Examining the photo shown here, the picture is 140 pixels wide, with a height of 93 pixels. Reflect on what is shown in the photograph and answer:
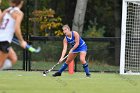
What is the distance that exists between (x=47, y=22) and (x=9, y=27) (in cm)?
2187

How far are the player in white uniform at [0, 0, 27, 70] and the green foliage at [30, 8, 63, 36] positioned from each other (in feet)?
67.4

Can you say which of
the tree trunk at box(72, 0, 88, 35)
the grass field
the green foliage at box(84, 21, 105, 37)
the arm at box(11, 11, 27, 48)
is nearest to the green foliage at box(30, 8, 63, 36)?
the green foliage at box(84, 21, 105, 37)

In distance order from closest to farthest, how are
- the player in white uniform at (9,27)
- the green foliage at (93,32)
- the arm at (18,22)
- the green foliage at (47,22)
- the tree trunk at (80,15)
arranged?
the arm at (18,22), the player in white uniform at (9,27), the tree trunk at (80,15), the green foliage at (47,22), the green foliage at (93,32)

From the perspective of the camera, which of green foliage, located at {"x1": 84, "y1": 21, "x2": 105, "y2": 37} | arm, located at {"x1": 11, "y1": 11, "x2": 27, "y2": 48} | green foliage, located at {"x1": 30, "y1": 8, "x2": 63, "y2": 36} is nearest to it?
arm, located at {"x1": 11, "y1": 11, "x2": 27, "y2": 48}

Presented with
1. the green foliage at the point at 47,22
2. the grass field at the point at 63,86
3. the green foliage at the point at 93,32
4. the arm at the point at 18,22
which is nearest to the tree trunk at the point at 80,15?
the green foliage at the point at 47,22

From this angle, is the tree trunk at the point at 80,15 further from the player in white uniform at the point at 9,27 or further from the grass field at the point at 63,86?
the player in white uniform at the point at 9,27

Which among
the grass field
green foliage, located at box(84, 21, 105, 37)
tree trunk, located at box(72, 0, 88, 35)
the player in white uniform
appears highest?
tree trunk, located at box(72, 0, 88, 35)

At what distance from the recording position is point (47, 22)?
33625 millimetres

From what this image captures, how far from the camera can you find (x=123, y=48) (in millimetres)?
21453

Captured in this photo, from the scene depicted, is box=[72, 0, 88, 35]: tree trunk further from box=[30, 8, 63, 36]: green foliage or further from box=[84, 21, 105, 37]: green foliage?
box=[84, 21, 105, 37]: green foliage

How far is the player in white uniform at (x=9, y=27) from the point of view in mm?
11586

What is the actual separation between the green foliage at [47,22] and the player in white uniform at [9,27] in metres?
20.6

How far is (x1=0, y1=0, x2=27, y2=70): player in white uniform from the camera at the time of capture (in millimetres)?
11586

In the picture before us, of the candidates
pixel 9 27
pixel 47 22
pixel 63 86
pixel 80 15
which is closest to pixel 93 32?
pixel 47 22
